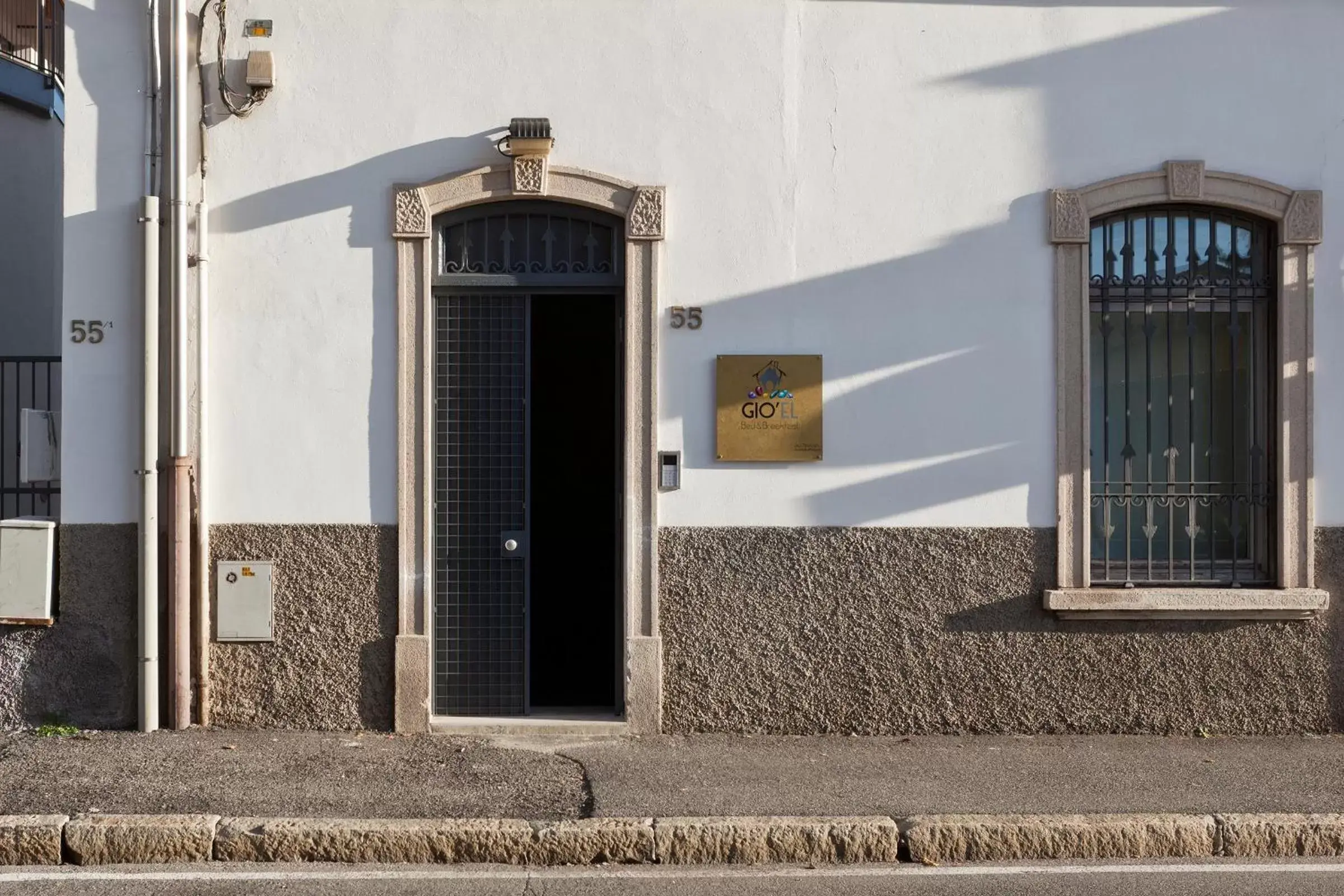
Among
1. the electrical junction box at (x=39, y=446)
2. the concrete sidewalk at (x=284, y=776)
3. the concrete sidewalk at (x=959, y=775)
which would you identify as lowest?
the concrete sidewalk at (x=959, y=775)

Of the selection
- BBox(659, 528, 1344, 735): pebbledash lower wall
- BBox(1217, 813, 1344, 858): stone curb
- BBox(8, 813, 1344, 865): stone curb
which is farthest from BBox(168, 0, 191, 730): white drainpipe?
BBox(1217, 813, 1344, 858): stone curb

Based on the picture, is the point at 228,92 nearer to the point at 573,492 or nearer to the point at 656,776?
the point at 573,492

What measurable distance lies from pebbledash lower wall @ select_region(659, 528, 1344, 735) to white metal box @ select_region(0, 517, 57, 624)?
11.6 ft

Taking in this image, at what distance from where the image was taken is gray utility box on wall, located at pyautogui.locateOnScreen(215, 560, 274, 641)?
7.52 m

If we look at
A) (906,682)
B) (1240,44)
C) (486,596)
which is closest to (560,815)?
(486,596)

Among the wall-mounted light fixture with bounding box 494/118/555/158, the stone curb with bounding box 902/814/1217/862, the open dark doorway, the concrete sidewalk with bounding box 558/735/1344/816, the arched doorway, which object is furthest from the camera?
the open dark doorway

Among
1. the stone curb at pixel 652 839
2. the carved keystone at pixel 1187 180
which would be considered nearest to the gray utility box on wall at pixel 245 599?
the stone curb at pixel 652 839

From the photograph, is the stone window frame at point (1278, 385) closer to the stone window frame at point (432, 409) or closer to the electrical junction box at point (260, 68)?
the stone window frame at point (432, 409)

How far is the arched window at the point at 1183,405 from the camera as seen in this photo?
7.73 metres

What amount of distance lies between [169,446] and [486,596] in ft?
6.60

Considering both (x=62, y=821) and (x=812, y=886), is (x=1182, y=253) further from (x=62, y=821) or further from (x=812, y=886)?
(x=62, y=821)

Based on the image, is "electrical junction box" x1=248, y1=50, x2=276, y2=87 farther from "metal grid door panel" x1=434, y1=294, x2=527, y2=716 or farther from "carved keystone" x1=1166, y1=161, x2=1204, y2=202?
"carved keystone" x1=1166, y1=161, x2=1204, y2=202

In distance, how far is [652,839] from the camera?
5738mm

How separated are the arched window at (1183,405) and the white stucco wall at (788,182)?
0.37 metres
